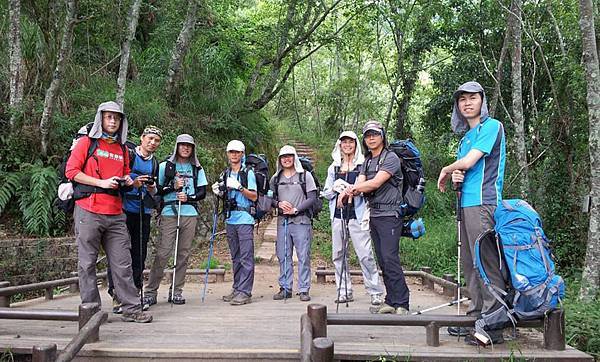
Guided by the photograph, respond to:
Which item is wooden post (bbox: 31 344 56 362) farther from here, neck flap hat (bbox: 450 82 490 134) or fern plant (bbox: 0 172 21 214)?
fern plant (bbox: 0 172 21 214)

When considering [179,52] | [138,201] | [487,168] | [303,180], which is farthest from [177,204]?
[179,52]

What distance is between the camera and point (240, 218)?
19.2 ft

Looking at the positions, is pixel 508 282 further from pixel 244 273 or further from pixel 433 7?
pixel 433 7

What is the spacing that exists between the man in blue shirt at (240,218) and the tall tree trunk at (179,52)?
6.10m

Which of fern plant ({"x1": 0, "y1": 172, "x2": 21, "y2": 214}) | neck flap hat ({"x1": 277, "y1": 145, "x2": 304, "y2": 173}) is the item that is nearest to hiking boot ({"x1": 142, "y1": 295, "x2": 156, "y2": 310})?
neck flap hat ({"x1": 277, "y1": 145, "x2": 304, "y2": 173})

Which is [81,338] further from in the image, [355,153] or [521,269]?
[355,153]

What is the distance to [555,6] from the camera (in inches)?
459

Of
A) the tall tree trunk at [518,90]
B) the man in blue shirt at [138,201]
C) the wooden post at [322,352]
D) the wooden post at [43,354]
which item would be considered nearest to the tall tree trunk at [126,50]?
the man in blue shirt at [138,201]

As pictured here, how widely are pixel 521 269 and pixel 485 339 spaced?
60 cm

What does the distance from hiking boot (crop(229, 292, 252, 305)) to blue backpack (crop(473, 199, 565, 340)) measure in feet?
9.59

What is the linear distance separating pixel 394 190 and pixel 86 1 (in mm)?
7972

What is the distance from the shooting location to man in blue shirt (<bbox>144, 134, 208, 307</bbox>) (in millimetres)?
5633

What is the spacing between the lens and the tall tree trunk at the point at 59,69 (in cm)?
818

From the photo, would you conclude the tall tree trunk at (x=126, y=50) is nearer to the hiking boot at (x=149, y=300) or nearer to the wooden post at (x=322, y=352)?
the hiking boot at (x=149, y=300)
